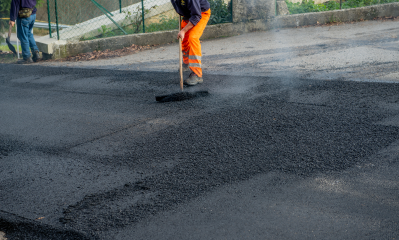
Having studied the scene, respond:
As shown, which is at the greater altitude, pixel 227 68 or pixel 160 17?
pixel 160 17

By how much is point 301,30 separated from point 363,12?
2359 millimetres

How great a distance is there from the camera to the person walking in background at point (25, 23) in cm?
1015

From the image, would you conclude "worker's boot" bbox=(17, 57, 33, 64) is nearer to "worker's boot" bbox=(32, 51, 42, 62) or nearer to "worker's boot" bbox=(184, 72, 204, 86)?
"worker's boot" bbox=(32, 51, 42, 62)

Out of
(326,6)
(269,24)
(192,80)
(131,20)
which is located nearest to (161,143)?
(192,80)

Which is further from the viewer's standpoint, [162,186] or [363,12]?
[363,12]

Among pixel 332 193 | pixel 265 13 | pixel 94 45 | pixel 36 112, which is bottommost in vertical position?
pixel 332 193

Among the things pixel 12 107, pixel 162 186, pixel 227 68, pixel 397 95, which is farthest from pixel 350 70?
pixel 12 107

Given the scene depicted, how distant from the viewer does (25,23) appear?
10.4 metres

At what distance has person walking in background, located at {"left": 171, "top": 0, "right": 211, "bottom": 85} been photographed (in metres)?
6.02

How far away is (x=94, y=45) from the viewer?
11.2 meters

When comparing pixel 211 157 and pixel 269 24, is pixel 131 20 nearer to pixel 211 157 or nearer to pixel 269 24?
pixel 269 24

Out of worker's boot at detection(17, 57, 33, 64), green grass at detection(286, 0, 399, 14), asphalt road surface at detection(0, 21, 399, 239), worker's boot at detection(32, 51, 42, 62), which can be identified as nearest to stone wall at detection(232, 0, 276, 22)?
green grass at detection(286, 0, 399, 14)

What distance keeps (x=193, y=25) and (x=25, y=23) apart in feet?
20.6

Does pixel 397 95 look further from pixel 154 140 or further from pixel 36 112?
pixel 36 112
